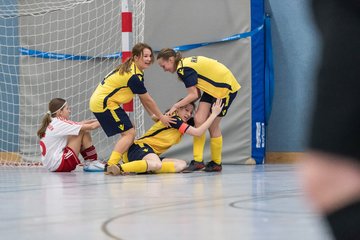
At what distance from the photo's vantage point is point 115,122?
6090mm

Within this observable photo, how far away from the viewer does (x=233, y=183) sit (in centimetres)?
475

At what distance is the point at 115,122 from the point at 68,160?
710mm

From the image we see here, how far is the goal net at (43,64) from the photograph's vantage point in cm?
834

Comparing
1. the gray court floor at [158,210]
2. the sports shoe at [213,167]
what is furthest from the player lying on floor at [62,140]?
the gray court floor at [158,210]

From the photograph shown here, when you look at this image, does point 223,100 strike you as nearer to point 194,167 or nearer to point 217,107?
point 217,107

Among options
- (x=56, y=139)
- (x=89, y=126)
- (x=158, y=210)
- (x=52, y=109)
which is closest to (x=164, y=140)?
(x=89, y=126)

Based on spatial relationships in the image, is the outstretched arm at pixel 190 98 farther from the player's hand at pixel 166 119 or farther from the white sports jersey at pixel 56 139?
the white sports jersey at pixel 56 139

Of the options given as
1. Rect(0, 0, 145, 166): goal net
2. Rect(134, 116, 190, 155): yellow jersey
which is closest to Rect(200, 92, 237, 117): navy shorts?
Rect(134, 116, 190, 155): yellow jersey

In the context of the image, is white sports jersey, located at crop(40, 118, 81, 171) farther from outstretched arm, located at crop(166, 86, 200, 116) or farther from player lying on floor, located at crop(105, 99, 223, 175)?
outstretched arm, located at crop(166, 86, 200, 116)

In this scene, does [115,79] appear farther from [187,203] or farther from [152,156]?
[187,203]

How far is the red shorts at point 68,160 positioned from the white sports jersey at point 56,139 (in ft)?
0.11

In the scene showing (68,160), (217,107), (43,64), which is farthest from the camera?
(43,64)

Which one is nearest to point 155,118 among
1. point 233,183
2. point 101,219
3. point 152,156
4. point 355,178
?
point 152,156

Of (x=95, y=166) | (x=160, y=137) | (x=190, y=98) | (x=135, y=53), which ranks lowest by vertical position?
(x=95, y=166)
